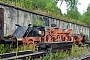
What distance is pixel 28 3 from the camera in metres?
21.3

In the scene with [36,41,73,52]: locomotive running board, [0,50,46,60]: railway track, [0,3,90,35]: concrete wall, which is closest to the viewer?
[0,50,46,60]: railway track

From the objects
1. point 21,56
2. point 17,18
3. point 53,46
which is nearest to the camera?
point 21,56

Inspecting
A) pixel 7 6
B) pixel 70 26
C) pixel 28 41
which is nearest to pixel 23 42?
pixel 28 41

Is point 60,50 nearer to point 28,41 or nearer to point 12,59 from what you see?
point 28,41

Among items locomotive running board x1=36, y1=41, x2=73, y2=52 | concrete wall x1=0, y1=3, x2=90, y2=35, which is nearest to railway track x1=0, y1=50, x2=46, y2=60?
locomotive running board x1=36, y1=41, x2=73, y2=52

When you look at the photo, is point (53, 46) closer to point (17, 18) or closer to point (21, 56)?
point (21, 56)

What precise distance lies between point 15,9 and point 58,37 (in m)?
4.38

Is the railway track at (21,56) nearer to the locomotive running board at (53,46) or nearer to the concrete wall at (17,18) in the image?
the locomotive running board at (53,46)

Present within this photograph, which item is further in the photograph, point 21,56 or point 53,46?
point 53,46

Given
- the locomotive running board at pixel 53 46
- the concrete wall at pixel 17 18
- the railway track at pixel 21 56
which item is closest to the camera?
the railway track at pixel 21 56

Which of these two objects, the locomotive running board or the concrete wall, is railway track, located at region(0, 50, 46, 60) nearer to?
the locomotive running board

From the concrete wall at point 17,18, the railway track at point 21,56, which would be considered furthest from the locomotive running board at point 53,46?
the concrete wall at point 17,18

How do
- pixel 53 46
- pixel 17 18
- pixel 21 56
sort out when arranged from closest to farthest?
pixel 21 56 < pixel 53 46 < pixel 17 18

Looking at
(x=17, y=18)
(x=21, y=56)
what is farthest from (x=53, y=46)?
(x=17, y=18)
